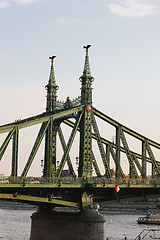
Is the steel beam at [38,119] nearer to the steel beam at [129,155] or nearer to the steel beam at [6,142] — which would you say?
the steel beam at [6,142]

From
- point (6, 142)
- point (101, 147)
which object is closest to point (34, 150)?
point (6, 142)

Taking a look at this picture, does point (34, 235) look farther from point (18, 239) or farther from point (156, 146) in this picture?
point (156, 146)

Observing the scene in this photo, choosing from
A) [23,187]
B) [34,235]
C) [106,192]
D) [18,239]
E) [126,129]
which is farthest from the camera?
[18,239]

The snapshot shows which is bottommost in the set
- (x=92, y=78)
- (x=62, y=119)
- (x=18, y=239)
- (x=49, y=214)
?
(x=18, y=239)

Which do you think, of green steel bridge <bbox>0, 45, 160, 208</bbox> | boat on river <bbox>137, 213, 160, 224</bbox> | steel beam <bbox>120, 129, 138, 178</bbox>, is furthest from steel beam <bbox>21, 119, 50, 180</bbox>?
boat on river <bbox>137, 213, 160, 224</bbox>

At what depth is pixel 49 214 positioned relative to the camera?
6956 centimetres

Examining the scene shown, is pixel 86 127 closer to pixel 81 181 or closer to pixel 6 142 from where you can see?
pixel 81 181

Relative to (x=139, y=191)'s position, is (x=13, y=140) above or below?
above

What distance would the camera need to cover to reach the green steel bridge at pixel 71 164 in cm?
6103

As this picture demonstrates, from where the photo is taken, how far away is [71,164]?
253ft

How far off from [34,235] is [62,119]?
1943 centimetres

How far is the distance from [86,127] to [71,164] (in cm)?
721

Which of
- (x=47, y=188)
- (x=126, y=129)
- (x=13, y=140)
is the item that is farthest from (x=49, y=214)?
(x=126, y=129)

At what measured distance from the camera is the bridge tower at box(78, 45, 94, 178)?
72.8 metres
